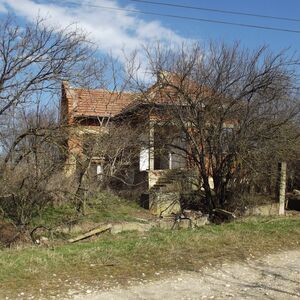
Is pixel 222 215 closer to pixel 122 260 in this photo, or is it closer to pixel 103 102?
pixel 103 102

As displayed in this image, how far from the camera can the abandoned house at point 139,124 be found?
52.6ft

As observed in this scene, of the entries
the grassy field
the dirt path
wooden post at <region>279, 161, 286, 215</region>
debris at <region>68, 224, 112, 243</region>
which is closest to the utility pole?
wooden post at <region>279, 161, 286, 215</region>

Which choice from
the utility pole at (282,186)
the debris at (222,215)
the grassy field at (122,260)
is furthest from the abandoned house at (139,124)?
the grassy field at (122,260)

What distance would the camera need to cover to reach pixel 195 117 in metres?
16.8

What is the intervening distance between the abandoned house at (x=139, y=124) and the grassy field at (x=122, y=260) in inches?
283

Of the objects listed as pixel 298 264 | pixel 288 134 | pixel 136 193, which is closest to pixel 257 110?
pixel 288 134

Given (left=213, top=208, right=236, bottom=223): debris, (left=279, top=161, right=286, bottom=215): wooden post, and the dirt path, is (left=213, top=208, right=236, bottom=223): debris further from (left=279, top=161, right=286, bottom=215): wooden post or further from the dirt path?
the dirt path

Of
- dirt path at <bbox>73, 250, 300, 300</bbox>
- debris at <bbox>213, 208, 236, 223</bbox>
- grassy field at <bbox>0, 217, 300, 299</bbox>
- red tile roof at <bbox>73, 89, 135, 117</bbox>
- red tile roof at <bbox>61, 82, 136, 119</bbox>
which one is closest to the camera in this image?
dirt path at <bbox>73, 250, 300, 300</bbox>

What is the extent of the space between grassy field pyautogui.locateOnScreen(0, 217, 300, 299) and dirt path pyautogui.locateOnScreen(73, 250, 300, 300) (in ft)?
1.00

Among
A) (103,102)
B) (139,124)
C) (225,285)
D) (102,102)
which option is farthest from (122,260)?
(103,102)

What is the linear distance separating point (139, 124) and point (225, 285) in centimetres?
1266

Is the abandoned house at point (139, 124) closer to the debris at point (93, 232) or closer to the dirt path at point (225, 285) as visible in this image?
the debris at point (93, 232)

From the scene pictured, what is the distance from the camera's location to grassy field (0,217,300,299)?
608cm

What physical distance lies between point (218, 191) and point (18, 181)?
746 cm
